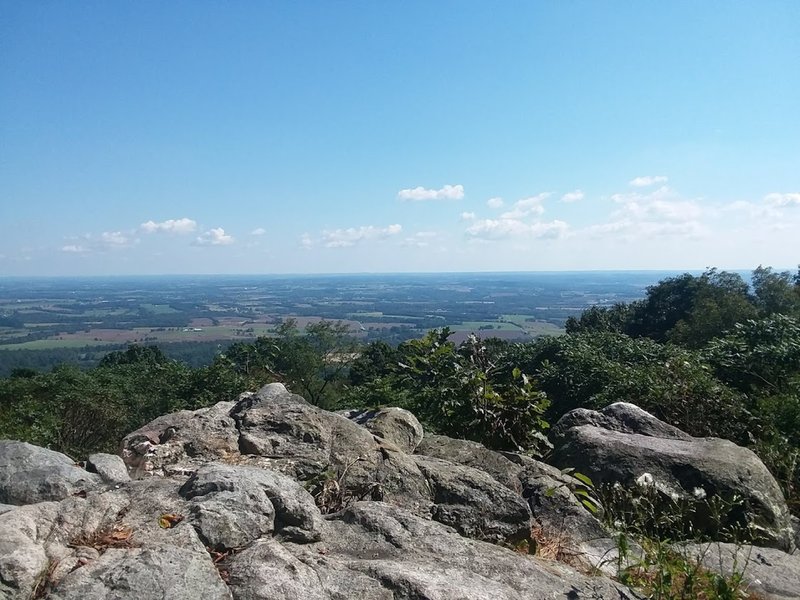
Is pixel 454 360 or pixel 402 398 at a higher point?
pixel 454 360

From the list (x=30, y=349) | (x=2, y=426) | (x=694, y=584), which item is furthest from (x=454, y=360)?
(x=30, y=349)

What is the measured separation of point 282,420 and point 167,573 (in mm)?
2840

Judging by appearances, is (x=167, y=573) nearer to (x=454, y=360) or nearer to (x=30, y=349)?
(x=454, y=360)

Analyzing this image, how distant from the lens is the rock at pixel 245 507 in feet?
→ 10.2

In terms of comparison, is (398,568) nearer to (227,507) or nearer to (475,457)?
(227,507)

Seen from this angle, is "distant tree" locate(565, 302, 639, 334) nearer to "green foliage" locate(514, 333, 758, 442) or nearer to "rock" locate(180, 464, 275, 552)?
"green foliage" locate(514, 333, 758, 442)

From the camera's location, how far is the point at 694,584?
11.1 feet

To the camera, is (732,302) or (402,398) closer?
(402,398)

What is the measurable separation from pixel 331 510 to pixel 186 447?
172 centimetres

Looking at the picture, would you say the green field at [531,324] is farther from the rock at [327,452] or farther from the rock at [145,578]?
the rock at [145,578]

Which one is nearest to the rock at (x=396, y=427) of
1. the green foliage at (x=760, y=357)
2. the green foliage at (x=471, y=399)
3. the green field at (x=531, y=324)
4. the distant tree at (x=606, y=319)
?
the green foliage at (x=471, y=399)

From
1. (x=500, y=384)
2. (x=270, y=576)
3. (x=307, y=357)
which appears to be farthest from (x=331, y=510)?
(x=307, y=357)

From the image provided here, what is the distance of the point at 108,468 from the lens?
531cm

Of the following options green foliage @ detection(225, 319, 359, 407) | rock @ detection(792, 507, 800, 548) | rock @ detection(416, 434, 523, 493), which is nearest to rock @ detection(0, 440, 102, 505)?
rock @ detection(416, 434, 523, 493)
